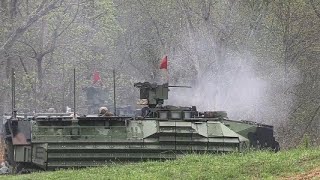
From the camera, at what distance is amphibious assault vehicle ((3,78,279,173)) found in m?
18.1

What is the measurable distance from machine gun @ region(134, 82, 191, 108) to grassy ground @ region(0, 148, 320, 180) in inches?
148

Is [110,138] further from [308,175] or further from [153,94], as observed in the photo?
[308,175]

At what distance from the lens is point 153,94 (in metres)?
20.0

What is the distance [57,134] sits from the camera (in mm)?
18156

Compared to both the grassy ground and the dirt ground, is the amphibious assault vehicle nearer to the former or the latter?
the grassy ground

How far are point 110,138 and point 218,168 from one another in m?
4.88

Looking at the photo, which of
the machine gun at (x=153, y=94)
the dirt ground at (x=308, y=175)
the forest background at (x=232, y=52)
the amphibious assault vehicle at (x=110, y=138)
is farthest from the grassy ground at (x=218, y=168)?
the forest background at (x=232, y=52)

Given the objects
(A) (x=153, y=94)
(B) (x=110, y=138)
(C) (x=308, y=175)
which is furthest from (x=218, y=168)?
(A) (x=153, y=94)

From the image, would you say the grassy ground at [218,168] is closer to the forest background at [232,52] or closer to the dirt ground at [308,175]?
the dirt ground at [308,175]

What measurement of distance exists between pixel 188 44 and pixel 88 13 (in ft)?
34.3

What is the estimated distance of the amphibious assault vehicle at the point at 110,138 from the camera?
1811 centimetres

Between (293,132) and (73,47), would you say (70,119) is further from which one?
(73,47)

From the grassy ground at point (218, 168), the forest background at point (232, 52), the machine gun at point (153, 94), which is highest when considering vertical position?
the forest background at point (232, 52)

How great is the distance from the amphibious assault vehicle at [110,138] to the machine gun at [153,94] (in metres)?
0.54
